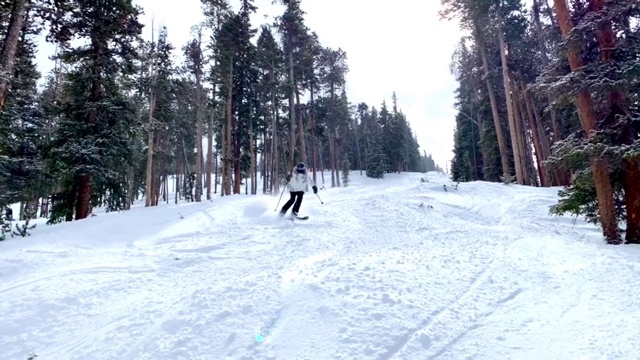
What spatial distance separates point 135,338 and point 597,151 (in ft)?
29.5

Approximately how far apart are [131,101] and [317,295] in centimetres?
1388

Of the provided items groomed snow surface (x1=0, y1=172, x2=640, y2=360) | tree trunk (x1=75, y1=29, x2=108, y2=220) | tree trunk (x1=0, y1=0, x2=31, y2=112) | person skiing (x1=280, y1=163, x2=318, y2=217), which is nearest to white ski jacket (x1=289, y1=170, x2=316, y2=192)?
person skiing (x1=280, y1=163, x2=318, y2=217)

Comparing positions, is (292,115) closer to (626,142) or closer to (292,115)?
(292,115)

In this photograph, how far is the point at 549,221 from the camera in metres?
10.7

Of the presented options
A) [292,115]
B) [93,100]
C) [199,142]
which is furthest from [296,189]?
[292,115]

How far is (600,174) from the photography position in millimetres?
7461

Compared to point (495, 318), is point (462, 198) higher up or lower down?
higher up

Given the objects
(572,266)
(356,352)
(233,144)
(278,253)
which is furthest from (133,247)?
(233,144)

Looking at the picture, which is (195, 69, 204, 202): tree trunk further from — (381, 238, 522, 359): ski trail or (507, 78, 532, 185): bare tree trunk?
(507, 78, 532, 185): bare tree trunk

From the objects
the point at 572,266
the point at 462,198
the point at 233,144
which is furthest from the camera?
the point at 233,144

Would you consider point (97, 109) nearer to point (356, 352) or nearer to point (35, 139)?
point (35, 139)

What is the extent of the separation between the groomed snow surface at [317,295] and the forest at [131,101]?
5.99 meters

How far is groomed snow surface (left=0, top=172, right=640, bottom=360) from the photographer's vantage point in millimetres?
3627

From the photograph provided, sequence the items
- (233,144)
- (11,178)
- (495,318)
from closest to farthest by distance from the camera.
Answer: (495,318)
(11,178)
(233,144)
